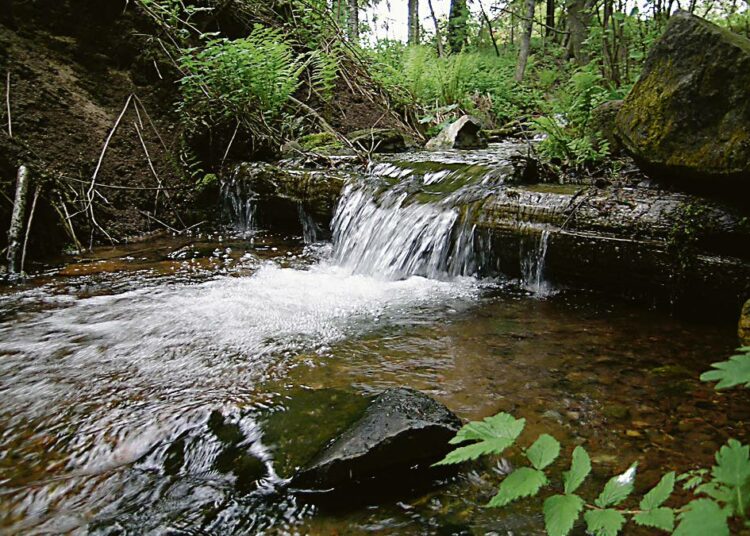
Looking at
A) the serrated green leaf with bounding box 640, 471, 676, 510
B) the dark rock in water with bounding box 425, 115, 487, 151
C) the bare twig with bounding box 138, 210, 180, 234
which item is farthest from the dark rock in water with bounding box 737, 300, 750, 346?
the bare twig with bounding box 138, 210, 180, 234

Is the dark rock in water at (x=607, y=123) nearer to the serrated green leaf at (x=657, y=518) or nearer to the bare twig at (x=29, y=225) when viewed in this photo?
the serrated green leaf at (x=657, y=518)

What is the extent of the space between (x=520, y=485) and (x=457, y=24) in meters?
18.1

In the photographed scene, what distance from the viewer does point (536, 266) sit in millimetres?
4094

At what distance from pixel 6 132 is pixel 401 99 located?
6399mm

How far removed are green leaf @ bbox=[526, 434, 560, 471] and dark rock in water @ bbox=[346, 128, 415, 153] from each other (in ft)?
21.8

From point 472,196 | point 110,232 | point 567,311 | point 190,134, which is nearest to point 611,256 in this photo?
point 567,311

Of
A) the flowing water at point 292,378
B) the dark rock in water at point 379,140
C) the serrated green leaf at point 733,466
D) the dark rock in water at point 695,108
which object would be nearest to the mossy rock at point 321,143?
the dark rock in water at point 379,140

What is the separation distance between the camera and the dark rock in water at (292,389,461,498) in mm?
1865

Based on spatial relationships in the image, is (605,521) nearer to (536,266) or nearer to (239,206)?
(536,266)

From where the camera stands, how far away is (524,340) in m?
3.19

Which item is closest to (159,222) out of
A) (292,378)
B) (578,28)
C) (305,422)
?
(292,378)

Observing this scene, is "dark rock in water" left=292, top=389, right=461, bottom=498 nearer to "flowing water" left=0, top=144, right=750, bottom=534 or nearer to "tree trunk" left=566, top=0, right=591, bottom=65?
"flowing water" left=0, top=144, right=750, bottom=534

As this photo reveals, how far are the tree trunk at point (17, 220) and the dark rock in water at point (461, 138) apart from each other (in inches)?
211

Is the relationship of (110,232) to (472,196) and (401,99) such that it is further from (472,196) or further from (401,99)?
(401,99)
